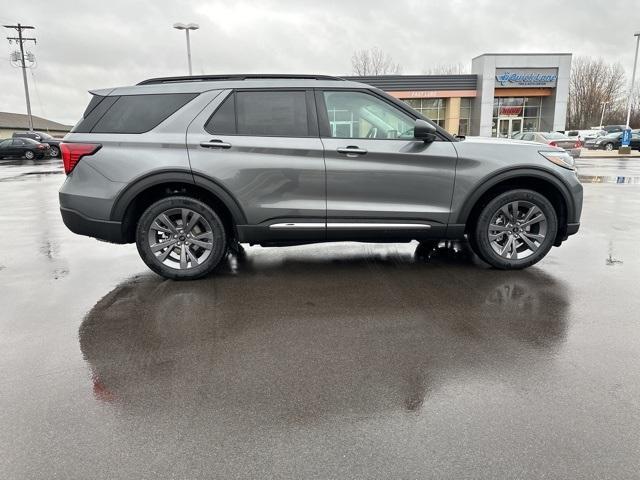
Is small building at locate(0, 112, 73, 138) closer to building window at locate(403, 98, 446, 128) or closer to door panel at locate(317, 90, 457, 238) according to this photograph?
building window at locate(403, 98, 446, 128)

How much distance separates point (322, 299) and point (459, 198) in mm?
1767

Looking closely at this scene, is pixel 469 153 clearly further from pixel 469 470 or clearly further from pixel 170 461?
pixel 170 461

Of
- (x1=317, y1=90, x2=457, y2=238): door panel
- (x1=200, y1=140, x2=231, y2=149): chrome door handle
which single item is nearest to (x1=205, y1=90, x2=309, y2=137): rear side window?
(x1=200, y1=140, x2=231, y2=149): chrome door handle

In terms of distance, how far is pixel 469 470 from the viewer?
2.19 metres

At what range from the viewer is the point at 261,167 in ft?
15.5

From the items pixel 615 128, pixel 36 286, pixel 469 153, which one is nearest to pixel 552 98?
pixel 615 128

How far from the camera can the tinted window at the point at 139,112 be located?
4.79 meters

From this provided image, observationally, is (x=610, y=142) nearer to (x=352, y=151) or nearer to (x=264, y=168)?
(x=352, y=151)

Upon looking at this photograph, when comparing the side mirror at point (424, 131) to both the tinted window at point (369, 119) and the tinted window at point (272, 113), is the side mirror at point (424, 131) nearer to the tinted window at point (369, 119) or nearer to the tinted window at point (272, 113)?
the tinted window at point (369, 119)

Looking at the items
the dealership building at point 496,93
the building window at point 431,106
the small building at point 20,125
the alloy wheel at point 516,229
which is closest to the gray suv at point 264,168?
the alloy wheel at point 516,229

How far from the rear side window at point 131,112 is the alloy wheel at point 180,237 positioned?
910mm

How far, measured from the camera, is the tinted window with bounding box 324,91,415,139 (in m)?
4.84

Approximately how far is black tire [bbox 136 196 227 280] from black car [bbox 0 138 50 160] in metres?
29.0

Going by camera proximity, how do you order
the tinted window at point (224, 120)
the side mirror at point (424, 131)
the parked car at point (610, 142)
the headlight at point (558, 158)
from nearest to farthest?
1. the side mirror at point (424, 131)
2. the tinted window at point (224, 120)
3. the headlight at point (558, 158)
4. the parked car at point (610, 142)
